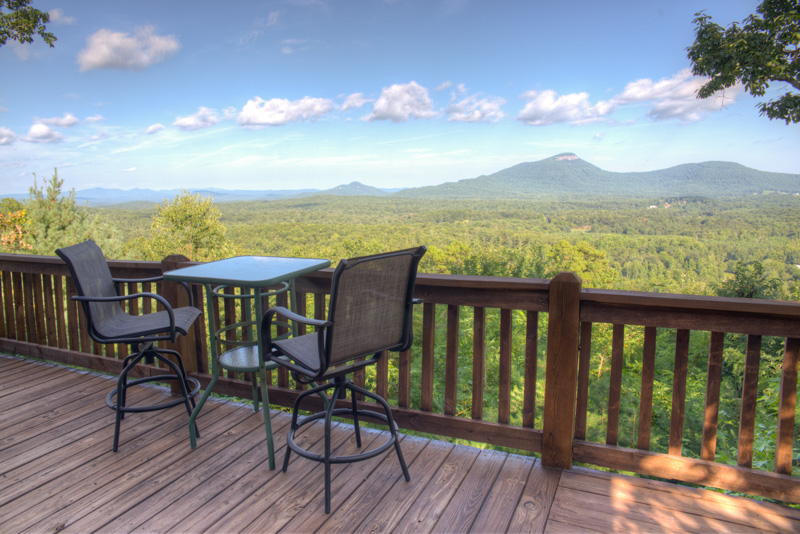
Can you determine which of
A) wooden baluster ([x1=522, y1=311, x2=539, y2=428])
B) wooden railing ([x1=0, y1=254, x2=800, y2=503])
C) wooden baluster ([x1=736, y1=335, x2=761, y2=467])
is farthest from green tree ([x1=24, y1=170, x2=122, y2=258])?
wooden baluster ([x1=736, y1=335, x2=761, y2=467])

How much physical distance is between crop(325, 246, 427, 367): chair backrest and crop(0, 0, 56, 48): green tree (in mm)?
9621

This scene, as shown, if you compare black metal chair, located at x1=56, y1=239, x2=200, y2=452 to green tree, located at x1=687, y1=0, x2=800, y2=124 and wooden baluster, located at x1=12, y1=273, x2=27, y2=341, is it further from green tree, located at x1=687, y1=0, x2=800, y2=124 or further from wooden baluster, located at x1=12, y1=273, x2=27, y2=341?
green tree, located at x1=687, y1=0, x2=800, y2=124

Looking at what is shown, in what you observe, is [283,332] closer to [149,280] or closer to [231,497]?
[149,280]

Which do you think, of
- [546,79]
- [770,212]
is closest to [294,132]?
[546,79]

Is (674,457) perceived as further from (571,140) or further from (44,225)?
(571,140)

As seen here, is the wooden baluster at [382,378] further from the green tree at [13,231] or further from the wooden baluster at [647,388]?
the green tree at [13,231]

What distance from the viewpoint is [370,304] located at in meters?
1.67

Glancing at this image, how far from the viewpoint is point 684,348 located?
1879 millimetres

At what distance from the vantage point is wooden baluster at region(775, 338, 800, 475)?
1729mm

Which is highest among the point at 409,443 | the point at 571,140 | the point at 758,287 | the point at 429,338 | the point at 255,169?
the point at 571,140

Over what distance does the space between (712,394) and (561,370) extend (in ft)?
1.92

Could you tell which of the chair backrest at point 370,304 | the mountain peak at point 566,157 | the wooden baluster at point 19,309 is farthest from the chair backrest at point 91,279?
the mountain peak at point 566,157

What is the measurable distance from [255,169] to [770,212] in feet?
187

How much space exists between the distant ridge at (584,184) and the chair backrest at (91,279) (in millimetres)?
33457
